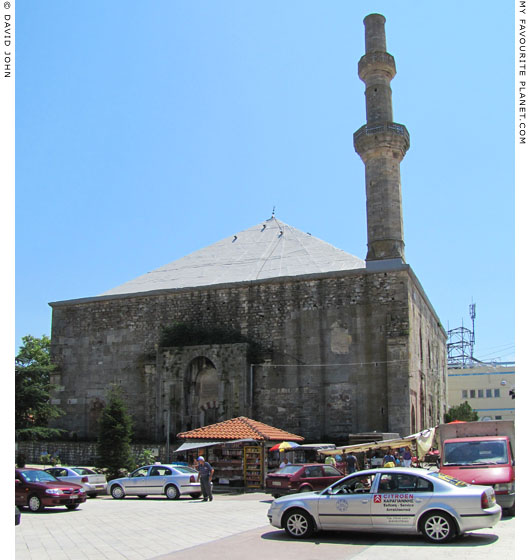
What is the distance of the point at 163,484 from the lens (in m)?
19.2

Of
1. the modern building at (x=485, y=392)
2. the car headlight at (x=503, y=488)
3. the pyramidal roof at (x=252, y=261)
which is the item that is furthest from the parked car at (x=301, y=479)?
the modern building at (x=485, y=392)

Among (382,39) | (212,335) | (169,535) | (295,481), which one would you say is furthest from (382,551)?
(382,39)

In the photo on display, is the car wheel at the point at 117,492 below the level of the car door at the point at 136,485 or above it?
below

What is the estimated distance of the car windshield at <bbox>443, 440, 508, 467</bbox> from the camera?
14648 millimetres

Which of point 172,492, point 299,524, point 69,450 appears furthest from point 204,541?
point 69,450

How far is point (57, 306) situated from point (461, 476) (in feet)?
91.3

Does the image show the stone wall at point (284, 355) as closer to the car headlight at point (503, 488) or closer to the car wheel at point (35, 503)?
the car headlight at point (503, 488)

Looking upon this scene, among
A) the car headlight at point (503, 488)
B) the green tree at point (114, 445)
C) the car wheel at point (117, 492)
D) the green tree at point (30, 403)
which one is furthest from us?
the green tree at point (30, 403)

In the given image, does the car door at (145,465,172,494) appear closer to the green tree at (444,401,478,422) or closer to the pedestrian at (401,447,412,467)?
the pedestrian at (401,447,412,467)

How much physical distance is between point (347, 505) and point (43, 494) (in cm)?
866

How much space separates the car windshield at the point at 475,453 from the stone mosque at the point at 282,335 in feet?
38.1

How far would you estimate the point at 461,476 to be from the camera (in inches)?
548

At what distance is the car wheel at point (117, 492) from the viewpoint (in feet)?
65.0

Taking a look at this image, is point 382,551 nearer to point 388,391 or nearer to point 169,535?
point 169,535
